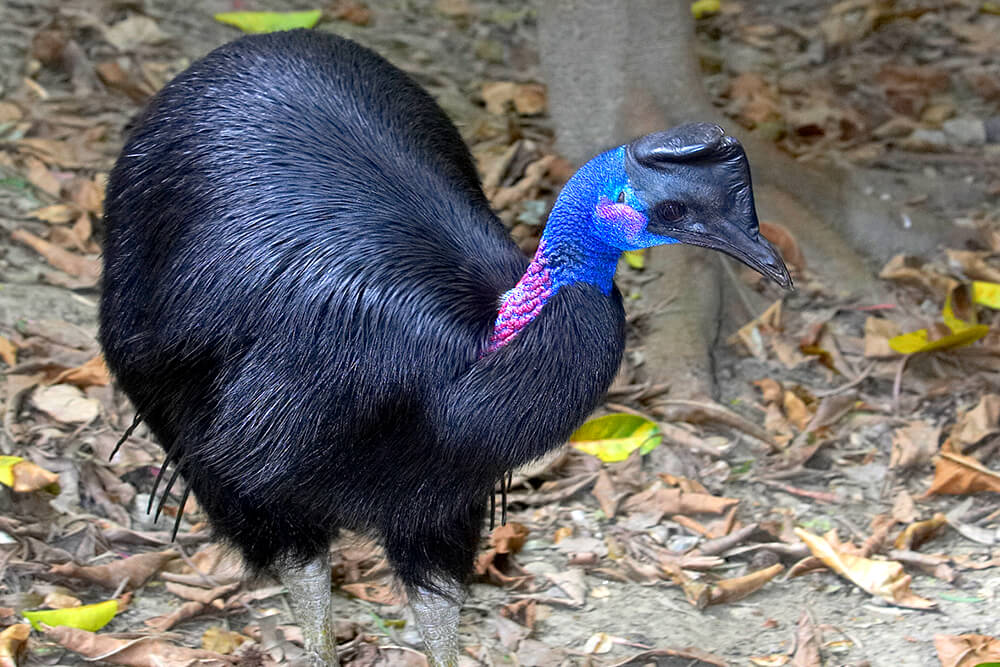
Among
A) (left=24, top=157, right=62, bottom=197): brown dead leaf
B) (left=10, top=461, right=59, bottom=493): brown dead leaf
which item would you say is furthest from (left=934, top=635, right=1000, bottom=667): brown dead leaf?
(left=24, top=157, right=62, bottom=197): brown dead leaf

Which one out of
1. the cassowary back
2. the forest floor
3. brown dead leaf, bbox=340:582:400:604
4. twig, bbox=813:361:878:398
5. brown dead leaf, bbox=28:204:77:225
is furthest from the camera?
brown dead leaf, bbox=28:204:77:225

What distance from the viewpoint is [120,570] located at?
3287 mm

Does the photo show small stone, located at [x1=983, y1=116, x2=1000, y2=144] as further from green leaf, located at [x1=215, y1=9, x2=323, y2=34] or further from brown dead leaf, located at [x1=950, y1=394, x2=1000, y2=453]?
green leaf, located at [x1=215, y1=9, x2=323, y2=34]

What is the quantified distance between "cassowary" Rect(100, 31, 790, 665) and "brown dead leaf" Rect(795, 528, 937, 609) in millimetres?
1045

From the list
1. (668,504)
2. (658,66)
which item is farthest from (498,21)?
(668,504)

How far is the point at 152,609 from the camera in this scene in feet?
10.7

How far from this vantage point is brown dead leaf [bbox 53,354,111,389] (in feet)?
12.8

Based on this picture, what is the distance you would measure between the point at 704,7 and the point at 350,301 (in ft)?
14.1

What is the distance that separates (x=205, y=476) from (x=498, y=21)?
12.7ft

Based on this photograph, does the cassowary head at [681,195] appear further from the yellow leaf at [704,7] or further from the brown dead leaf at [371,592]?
the yellow leaf at [704,7]

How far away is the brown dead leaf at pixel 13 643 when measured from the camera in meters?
2.83

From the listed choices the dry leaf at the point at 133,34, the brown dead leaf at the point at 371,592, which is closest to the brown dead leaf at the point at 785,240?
the brown dead leaf at the point at 371,592

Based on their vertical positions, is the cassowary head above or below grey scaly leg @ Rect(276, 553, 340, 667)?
above

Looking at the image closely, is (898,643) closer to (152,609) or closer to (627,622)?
(627,622)
